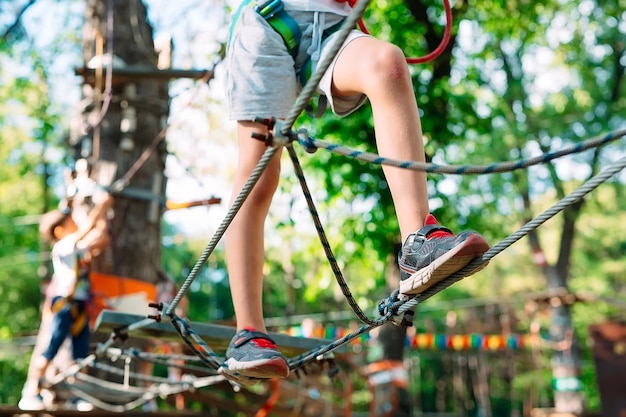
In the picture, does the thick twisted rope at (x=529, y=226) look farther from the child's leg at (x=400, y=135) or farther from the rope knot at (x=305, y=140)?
the rope knot at (x=305, y=140)

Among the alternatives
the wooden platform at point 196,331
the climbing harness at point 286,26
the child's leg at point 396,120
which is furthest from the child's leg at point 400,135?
the wooden platform at point 196,331

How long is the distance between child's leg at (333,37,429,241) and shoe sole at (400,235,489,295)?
0.15 meters

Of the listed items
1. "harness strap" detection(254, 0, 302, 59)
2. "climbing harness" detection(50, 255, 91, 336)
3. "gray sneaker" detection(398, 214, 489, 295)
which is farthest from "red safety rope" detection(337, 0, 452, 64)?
"climbing harness" detection(50, 255, 91, 336)

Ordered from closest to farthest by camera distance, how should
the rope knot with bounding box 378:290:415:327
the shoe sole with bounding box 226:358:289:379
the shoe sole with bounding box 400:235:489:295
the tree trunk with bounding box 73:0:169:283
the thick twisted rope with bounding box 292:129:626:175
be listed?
the thick twisted rope with bounding box 292:129:626:175
the shoe sole with bounding box 400:235:489:295
the rope knot with bounding box 378:290:415:327
the shoe sole with bounding box 226:358:289:379
the tree trunk with bounding box 73:0:169:283

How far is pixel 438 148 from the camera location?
251 inches

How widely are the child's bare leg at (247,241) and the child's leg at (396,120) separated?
412 millimetres

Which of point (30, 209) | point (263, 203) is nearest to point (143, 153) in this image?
point (263, 203)

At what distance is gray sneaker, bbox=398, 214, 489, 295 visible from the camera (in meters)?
1.35

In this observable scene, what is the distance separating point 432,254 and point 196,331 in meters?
1.25

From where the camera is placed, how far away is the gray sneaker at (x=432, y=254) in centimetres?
135

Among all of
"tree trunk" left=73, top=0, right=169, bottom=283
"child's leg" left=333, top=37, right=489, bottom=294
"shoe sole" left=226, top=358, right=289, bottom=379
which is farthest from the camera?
"tree trunk" left=73, top=0, right=169, bottom=283

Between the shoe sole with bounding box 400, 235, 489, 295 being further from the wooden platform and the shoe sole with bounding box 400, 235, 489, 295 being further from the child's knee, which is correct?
the wooden platform

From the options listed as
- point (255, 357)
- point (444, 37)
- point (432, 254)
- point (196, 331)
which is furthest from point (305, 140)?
point (196, 331)

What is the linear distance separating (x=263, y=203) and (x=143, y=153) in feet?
Answer: 11.9
